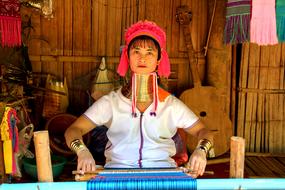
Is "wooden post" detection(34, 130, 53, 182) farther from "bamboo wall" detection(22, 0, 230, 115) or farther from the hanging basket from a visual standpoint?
"bamboo wall" detection(22, 0, 230, 115)

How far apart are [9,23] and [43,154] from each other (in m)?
2.42

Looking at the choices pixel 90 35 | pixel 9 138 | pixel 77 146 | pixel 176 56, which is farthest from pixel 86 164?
pixel 176 56

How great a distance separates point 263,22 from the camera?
351cm

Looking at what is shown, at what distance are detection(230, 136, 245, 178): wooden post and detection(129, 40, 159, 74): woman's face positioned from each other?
0.81 m

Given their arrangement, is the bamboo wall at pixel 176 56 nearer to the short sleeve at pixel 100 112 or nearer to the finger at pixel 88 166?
the short sleeve at pixel 100 112

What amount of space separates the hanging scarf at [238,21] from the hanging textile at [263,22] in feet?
0.28

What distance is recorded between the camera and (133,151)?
260 centimetres

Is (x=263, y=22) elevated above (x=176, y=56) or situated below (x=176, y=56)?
above

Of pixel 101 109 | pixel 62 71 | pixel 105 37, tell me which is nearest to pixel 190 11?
pixel 105 37

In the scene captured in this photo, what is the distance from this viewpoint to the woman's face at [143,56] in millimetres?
2592

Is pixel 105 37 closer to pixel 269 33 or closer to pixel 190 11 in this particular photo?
pixel 190 11

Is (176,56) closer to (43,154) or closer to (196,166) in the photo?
(196,166)

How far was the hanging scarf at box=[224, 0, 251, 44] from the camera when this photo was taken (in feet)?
11.9

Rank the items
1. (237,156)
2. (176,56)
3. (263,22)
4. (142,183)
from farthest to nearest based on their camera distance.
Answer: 1. (176,56)
2. (263,22)
3. (237,156)
4. (142,183)
